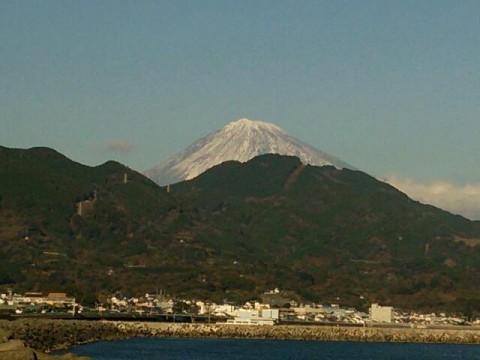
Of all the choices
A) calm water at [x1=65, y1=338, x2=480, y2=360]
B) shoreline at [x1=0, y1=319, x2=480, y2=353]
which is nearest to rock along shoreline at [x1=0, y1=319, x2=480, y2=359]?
shoreline at [x1=0, y1=319, x2=480, y2=353]

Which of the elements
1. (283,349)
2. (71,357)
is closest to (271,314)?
(283,349)

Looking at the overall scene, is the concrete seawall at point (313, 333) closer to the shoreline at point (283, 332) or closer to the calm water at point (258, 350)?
the shoreline at point (283, 332)

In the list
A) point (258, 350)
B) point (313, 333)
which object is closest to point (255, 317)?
point (313, 333)

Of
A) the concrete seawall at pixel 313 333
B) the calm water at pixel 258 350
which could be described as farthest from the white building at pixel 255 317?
the calm water at pixel 258 350

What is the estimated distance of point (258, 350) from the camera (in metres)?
127

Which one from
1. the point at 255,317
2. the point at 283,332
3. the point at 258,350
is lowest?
the point at 258,350

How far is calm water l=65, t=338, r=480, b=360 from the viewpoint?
109750 mm

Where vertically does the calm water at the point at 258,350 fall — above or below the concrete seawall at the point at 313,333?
below

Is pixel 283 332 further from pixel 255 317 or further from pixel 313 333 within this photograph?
pixel 255 317

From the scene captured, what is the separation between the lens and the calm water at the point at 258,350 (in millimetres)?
109750

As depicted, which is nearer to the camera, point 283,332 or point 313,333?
point 313,333

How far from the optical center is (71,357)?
68.5 meters

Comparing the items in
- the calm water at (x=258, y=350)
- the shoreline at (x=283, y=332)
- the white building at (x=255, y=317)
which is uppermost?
the white building at (x=255, y=317)

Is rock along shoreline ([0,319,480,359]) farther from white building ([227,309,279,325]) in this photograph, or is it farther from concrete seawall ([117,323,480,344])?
white building ([227,309,279,325])
